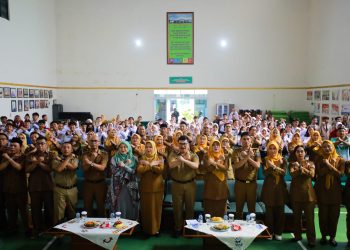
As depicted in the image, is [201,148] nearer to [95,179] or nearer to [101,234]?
[95,179]

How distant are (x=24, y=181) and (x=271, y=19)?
49.3ft

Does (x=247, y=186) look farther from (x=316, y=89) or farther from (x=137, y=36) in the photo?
(x=137, y=36)

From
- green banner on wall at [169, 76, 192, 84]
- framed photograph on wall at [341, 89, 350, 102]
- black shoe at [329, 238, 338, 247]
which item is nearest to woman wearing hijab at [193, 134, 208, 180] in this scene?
black shoe at [329, 238, 338, 247]

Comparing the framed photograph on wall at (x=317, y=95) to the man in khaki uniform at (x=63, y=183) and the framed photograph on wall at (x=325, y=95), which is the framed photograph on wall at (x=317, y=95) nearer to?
the framed photograph on wall at (x=325, y=95)

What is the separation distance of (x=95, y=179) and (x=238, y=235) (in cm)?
250

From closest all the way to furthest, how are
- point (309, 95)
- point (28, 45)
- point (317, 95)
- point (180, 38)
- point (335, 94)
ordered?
1. point (335, 94)
2. point (28, 45)
3. point (317, 95)
4. point (309, 95)
5. point (180, 38)

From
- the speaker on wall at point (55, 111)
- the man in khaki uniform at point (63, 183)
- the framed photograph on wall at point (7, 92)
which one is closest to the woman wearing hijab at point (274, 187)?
the man in khaki uniform at point (63, 183)

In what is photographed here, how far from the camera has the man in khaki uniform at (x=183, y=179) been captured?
5348 mm

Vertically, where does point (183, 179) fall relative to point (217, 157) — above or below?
below

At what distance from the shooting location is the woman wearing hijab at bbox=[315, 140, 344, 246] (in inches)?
199

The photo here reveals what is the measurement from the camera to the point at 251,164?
5223mm

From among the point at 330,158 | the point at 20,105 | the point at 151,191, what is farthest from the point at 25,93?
the point at 330,158

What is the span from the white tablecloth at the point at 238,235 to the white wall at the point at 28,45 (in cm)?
1029

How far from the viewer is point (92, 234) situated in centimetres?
420
